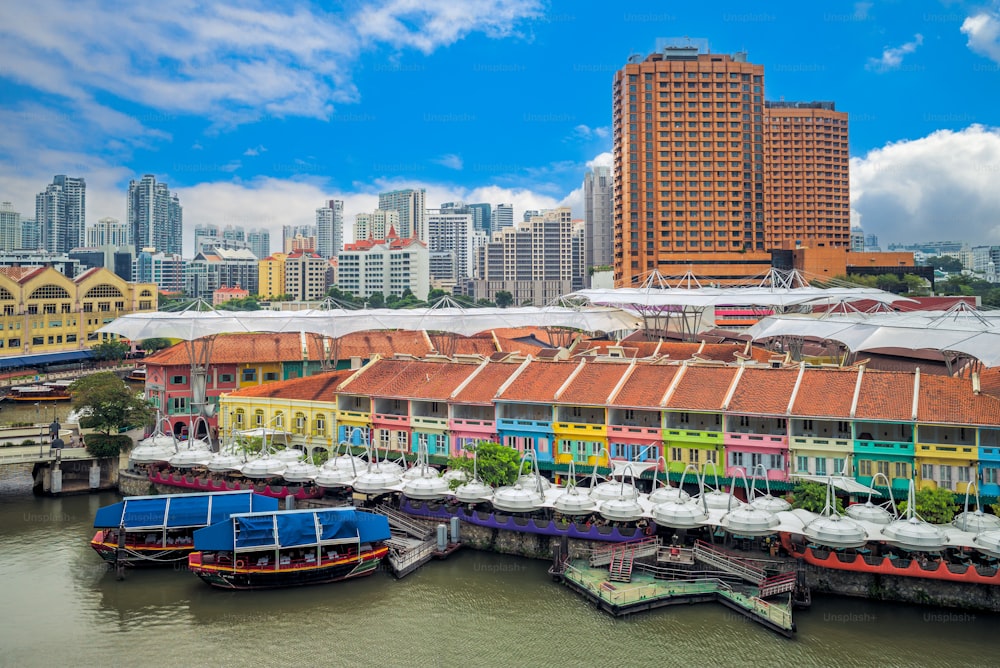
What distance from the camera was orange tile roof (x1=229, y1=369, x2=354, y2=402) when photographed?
1746 inches

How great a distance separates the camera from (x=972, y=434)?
3012cm

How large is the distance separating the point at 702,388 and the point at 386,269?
134m

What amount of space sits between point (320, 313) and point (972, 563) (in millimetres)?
48035

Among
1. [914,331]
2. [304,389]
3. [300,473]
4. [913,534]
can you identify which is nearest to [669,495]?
[913,534]

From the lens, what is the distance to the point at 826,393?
33.0 metres

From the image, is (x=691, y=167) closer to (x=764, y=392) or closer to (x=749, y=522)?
(x=764, y=392)

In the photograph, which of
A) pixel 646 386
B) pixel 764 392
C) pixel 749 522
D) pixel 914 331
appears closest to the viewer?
pixel 749 522

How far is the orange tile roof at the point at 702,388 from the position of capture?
1331 inches

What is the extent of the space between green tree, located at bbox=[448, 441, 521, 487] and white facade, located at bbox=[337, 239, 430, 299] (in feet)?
421

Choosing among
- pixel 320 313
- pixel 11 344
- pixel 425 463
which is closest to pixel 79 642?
pixel 425 463

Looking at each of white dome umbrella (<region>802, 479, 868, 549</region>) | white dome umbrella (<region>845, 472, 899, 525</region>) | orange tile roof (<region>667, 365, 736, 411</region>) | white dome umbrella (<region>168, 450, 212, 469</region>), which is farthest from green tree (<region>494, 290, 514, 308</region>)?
white dome umbrella (<region>802, 479, 868, 549</region>)

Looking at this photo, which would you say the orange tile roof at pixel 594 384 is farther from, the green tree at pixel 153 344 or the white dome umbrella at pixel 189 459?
the green tree at pixel 153 344

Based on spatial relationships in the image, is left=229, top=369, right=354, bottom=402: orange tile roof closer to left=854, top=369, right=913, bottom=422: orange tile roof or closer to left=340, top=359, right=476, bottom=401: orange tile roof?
left=340, top=359, right=476, bottom=401: orange tile roof

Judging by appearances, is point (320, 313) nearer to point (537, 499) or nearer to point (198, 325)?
point (198, 325)
